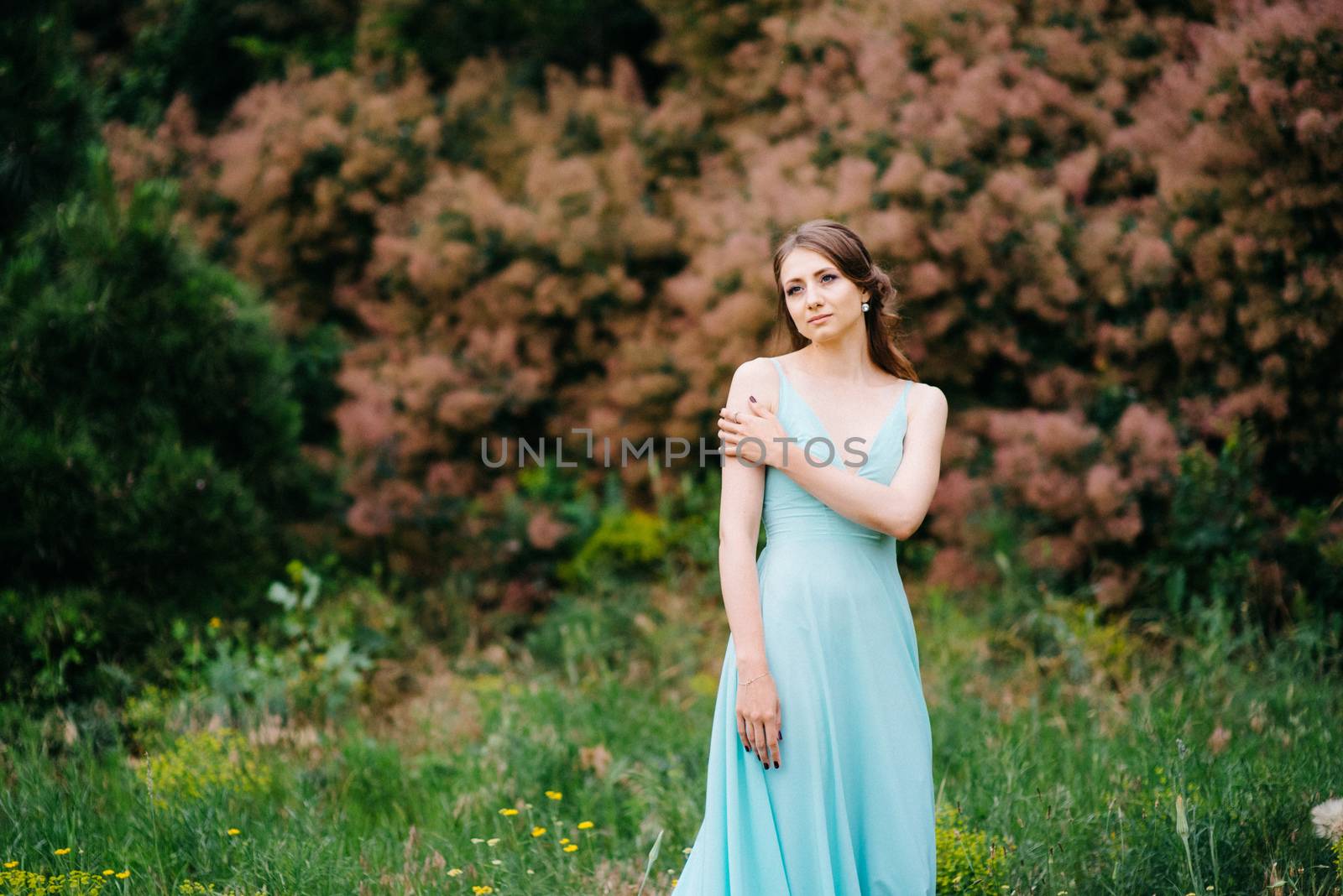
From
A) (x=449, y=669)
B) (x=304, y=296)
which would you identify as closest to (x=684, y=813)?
(x=449, y=669)

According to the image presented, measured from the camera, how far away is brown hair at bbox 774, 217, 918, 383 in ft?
8.86

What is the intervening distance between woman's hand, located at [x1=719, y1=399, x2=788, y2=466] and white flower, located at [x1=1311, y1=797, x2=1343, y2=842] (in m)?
1.83

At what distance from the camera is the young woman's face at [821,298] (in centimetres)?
269

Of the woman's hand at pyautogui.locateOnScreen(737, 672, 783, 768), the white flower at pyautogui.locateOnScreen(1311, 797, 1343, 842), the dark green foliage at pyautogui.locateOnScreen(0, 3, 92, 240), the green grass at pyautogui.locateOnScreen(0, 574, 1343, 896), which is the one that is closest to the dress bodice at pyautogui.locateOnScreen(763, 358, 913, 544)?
the woman's hand at pyautogui.locateOnScreen(737, 672, 783, 768)

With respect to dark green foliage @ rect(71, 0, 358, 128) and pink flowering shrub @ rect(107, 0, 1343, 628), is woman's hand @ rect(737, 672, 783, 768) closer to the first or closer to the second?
pink flowering shrub @ rect(107, 0, 1343, 628)

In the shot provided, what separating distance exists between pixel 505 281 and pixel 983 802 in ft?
16.6

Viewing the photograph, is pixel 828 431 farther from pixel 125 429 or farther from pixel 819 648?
pixel 125 429

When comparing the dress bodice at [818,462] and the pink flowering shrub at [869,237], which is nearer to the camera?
the dress bodice at [818,462]

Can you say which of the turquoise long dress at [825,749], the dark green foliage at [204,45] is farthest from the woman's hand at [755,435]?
the dark green foliage at [204,45]

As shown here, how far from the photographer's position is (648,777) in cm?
376

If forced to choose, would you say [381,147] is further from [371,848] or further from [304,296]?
[371,848]

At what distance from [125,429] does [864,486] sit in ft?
13.3

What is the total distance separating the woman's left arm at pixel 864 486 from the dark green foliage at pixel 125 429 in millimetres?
3489

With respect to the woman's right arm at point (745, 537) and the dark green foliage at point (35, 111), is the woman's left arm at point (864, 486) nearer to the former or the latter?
the woman's right arm at point (745, 537)
